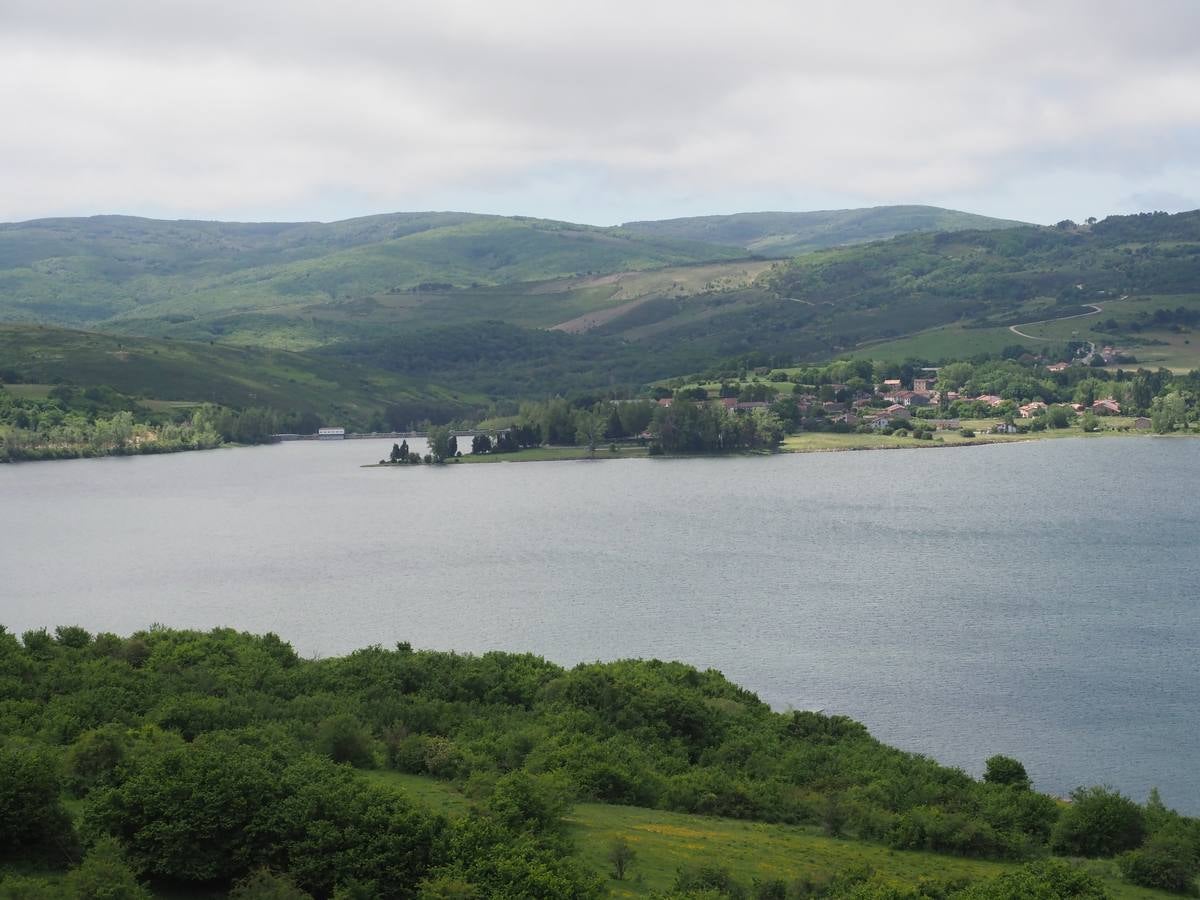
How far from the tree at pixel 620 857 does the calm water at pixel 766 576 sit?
1611 centimetres

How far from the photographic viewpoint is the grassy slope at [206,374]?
518 ft

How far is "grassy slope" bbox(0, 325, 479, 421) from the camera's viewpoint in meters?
158

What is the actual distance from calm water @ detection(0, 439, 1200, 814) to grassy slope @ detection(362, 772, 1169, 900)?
1079 centimetres

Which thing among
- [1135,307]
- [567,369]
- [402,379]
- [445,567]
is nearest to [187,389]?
[402,379]

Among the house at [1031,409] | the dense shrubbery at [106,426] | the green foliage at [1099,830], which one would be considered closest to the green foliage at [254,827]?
the green foliage at [1099,830]

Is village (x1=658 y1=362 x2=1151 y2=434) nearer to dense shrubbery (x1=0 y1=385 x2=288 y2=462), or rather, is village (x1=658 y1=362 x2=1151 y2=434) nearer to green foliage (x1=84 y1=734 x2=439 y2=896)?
dense shrubbery (x1=0 y1=385 x2=288 y2=462)

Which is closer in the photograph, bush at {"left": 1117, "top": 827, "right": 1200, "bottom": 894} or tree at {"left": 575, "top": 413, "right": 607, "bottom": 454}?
bush at {"left": 1117, "top": 827, "right": 1200, "bottom": 894}

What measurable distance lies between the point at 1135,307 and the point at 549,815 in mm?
172362

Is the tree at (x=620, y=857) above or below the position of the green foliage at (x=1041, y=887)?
below

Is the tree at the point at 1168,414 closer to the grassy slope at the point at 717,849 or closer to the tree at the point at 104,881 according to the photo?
the grassy slope at the point at 717,849

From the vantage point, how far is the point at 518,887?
20.3m

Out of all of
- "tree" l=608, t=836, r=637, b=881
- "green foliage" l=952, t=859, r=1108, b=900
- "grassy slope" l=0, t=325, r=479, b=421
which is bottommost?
"tree" l=608, t=836, r=637, b=881

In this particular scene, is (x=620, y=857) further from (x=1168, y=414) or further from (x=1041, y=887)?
(x=1168, y=414)

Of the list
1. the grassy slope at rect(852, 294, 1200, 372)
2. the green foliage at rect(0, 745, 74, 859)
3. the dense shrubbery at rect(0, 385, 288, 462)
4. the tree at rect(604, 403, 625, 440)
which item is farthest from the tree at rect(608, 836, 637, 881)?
the grassy slope at rect(852, 294, 1200, 372)
